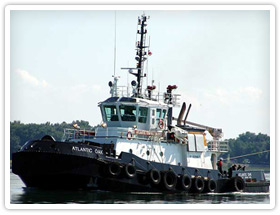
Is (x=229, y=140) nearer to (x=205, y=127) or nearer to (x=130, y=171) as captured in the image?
(x=205, y=127)

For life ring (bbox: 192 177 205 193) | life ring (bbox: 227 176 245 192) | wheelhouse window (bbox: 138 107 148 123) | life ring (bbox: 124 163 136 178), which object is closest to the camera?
life ring (bbox: 124 163 136 178)

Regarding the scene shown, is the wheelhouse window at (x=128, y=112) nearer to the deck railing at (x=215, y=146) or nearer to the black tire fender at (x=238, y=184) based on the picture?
the deck railing at (x=215, y=146)

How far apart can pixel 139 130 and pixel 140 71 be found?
11.3 ft

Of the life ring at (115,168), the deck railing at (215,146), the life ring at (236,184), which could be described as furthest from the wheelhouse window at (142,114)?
the life ring at (236,184)

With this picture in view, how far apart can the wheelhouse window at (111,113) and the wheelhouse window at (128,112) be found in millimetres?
289

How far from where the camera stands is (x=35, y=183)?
26.0m

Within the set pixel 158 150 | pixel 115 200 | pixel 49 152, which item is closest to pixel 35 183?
pixel 49 152

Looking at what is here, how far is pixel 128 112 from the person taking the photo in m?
29.2

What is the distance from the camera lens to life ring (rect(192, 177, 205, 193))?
2869 cm

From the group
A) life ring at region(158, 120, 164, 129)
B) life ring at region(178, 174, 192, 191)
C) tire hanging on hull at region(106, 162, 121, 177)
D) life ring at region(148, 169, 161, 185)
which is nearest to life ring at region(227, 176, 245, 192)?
life ring at region(178, 174, 192, 191)

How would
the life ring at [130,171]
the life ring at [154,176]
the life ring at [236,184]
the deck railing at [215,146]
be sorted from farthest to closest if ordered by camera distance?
the deck railing at [215,146], the life ring at [236,184], the life ring at [154,176], the life ring at [130,171]

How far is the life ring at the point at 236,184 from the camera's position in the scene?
101 ft

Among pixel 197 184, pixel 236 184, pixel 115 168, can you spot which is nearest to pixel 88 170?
pixel 115 168

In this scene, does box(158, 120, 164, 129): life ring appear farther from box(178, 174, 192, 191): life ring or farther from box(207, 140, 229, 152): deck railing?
box(207, 140, 229, 152): deck railing
